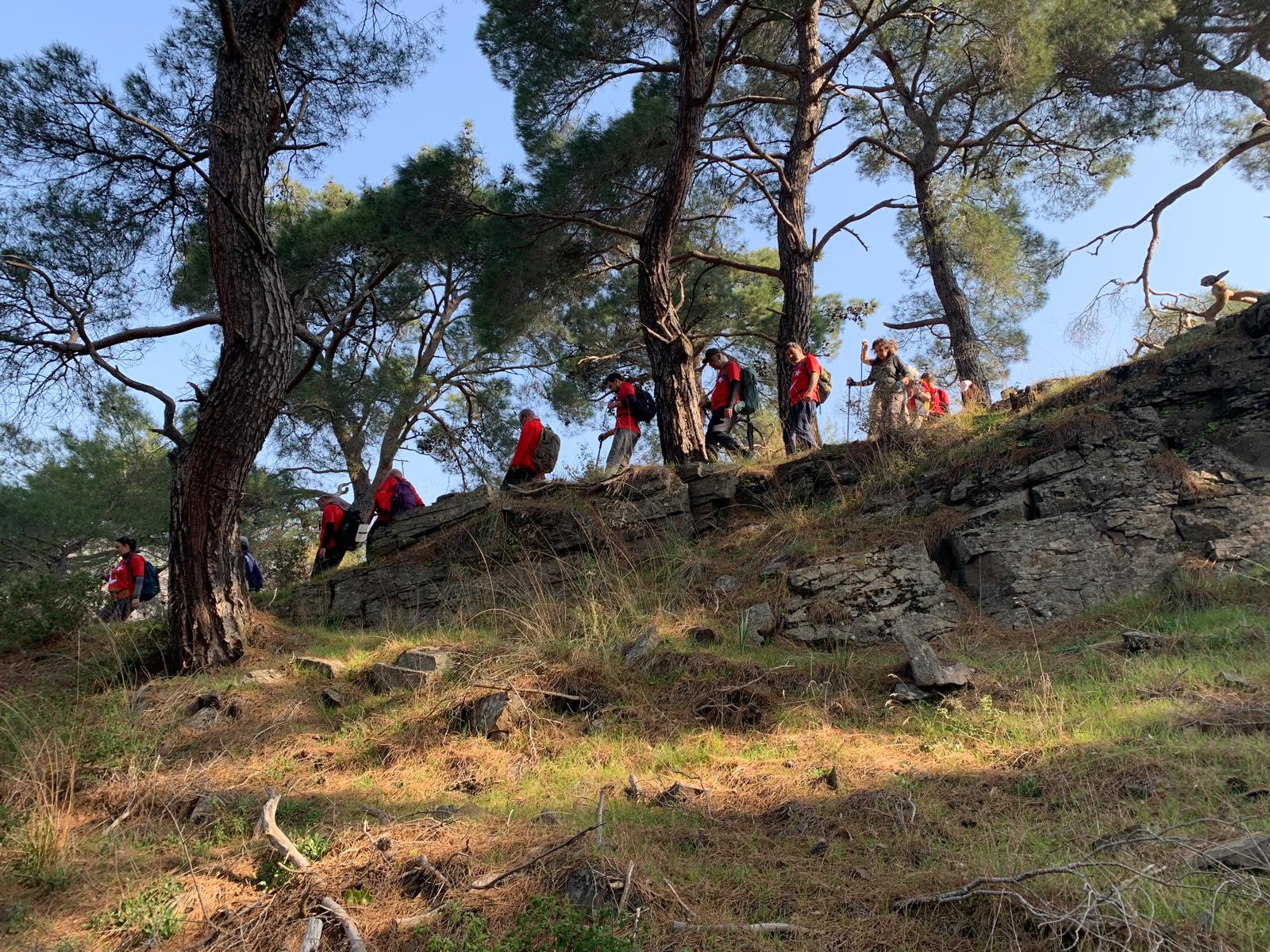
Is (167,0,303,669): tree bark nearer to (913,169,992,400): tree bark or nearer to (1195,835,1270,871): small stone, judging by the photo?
(1195,835,1270,871): small stone

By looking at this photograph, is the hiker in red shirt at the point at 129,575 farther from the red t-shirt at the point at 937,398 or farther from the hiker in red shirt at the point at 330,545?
the red t-shirt at the point at 937,398

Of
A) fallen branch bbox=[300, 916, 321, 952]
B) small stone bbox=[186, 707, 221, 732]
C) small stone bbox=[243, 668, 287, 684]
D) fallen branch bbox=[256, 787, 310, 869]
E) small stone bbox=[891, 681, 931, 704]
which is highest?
small stone bbox=[243, 668, 287, 684]

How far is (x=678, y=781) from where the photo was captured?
457 centimetres

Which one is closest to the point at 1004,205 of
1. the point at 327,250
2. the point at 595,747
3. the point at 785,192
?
the point at 785,192

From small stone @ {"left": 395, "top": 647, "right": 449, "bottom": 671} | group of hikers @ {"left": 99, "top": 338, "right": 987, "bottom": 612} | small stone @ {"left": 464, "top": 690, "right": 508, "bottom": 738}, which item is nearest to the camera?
small stone @ {"left": 464, "top": 690, "right": 508, "bottom": 738}

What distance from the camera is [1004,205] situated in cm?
1260

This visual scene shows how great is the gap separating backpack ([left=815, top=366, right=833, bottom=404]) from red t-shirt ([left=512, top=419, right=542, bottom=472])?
3236 mm

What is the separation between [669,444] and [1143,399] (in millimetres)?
4799

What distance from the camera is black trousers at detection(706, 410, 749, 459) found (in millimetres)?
10195

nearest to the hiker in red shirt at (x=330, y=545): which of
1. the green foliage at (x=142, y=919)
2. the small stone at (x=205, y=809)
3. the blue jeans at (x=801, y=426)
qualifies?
the blue jeans at (x=801, y=426)

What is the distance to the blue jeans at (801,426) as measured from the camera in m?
9.63

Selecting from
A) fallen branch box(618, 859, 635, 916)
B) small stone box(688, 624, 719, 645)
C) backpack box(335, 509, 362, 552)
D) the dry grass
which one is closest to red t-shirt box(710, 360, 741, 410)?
the dry grass

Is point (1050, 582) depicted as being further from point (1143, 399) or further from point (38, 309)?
point (38, 309)

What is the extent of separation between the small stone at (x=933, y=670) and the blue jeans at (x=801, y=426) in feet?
14.1
